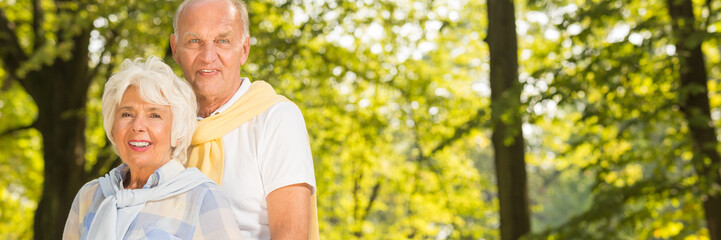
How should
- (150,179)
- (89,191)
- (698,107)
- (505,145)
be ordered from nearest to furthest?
(150,179) < (89,191) < (698,107) < (505,145)

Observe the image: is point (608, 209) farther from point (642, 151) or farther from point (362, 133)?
point (362, 133)

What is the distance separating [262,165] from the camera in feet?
7.07

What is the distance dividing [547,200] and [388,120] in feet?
89.2

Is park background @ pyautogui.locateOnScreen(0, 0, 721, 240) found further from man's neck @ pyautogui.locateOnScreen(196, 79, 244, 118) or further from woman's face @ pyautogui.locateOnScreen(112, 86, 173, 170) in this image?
woman's face @ pyautogui.locateOnScreen(112, 86, 173, 170)

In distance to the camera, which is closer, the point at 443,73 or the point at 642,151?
the point at 642,151

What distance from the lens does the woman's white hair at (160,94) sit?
2.08 metres

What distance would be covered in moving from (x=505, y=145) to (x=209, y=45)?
6.09 meters

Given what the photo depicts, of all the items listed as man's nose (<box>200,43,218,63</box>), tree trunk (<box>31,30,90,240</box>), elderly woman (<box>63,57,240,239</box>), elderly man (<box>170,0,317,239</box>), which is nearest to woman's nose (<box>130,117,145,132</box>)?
elderly woman (<box>63,57,240,239</box>)

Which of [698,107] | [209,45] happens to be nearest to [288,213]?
[209,45]

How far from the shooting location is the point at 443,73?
1398cm

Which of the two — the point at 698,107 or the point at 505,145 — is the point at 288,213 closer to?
the point at 698,107

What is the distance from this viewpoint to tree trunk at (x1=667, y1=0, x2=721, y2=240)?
19.2ft

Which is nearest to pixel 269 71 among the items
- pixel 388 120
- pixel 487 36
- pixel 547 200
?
pixel 487 36

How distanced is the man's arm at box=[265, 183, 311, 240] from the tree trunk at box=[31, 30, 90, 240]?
8483mm
